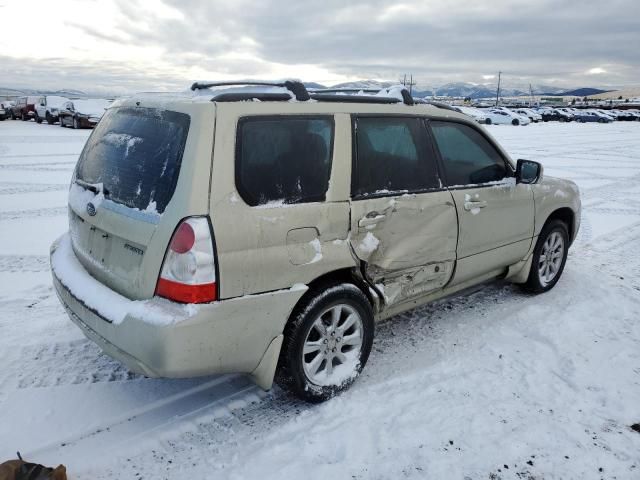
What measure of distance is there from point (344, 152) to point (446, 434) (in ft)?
5.67

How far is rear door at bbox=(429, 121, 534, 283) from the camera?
3795 millimetres

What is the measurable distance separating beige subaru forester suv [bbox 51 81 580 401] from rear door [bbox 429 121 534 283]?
2 centimetres

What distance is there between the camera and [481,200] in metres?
3.92

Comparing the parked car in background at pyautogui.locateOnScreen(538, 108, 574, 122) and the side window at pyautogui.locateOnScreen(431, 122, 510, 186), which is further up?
the parked car in background at pyautogui.locateOnScreen(538, 108, 574, 122)

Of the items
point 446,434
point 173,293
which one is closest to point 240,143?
point 173,293

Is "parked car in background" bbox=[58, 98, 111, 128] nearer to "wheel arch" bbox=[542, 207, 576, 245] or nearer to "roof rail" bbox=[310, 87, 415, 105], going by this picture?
"roof rail" bbox=[310, 87, 415, 105]

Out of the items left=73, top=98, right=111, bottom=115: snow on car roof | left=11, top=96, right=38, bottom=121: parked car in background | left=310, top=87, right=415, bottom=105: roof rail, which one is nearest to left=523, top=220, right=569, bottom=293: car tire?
left=310, top=87, right=415, bottom=105: roof rail

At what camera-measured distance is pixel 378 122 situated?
340cm

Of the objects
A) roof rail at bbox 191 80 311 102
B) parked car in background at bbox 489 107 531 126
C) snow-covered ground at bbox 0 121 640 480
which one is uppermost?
parked car in background at bbox 489 107 531 126

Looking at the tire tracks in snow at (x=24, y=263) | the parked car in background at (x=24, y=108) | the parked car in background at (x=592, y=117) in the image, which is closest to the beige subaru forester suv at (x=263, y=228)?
the tire tracks in snow at (x=24, y=263)

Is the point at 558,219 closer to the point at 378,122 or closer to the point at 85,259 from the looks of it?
the point at 378,122

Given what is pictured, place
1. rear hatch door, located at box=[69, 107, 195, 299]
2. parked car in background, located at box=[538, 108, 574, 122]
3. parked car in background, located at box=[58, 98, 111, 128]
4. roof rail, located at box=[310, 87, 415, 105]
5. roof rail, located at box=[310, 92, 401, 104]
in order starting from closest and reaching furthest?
rear hatch door, located at box=[69, 107, 195, 299], roof rail, located at box=[310, 92, 401, 104], roof rail, located at box=[310, 87, 415, 105], parked car in background, located at box=[58, 98, 111, 128], parked car in background, located at box=[538, 108, 574, 122]

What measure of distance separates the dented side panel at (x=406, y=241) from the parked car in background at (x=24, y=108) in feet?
105

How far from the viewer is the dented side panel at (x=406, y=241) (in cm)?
320
